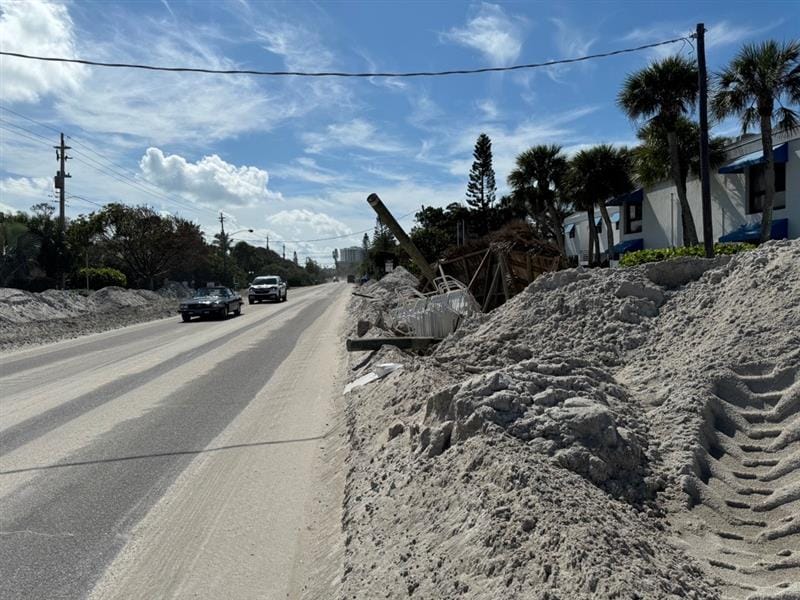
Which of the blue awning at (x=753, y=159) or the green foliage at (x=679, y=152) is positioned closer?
the blue awning at (x=753, y=159)

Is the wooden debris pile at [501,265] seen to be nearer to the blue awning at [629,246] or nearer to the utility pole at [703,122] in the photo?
the utility pole at [703,122]

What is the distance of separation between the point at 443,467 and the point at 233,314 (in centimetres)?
2723

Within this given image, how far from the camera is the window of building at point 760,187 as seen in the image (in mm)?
24938

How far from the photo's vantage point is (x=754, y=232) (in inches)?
977

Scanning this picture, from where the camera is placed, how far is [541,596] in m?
2.78

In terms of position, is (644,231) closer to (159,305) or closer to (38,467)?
(159,305)

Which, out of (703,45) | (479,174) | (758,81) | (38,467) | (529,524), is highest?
(479,174)

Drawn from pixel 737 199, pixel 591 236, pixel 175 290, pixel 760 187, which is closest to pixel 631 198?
pixel 591 236

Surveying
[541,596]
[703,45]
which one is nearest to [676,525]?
[541,596]

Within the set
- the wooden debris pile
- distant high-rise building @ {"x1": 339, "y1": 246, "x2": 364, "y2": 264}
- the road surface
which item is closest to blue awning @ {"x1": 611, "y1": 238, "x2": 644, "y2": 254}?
the wooden debris pile

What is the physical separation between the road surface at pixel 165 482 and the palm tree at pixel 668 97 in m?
19.5

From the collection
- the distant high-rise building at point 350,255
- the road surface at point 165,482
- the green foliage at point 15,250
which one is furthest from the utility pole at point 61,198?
the distant high-rise building at point 350,255

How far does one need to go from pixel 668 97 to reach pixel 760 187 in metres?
5.39

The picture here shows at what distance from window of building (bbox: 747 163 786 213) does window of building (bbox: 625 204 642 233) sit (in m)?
10.5
